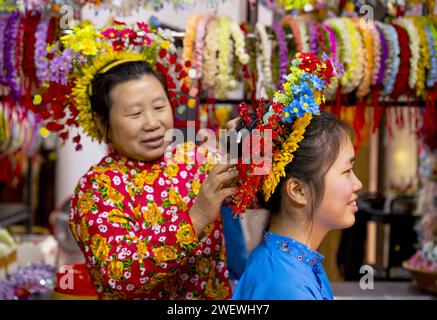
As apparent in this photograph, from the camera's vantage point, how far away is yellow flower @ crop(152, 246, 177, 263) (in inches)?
73.8

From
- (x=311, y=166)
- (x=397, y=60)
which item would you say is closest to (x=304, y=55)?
(x=311, y=166)

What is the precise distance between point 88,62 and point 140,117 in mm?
311

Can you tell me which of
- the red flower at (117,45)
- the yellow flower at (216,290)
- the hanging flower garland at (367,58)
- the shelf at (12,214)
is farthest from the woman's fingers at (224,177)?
the shelf at (12,214)

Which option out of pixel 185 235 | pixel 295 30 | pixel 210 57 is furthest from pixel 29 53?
pixel 185 235

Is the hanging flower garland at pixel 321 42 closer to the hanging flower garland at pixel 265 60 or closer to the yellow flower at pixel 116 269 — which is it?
the hanging flower garland at pixel 265 60

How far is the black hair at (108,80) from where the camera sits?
2141 millimetres

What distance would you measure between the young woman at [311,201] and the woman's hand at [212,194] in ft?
0.38

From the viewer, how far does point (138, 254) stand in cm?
189

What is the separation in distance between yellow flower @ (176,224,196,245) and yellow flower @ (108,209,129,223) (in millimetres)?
207

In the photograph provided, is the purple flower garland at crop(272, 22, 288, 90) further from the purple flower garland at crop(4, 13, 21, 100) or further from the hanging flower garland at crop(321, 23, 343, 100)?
the purple flower garland at crop(4, 13, 21, 100)

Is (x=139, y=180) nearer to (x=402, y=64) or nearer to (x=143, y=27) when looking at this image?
(x=143, y=27)

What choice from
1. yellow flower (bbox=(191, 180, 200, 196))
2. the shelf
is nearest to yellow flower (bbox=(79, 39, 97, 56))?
yellow flower (bbox=(191, 180, 200, 196))

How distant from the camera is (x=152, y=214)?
6.93ft

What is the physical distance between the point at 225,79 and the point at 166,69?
0.92 feet
